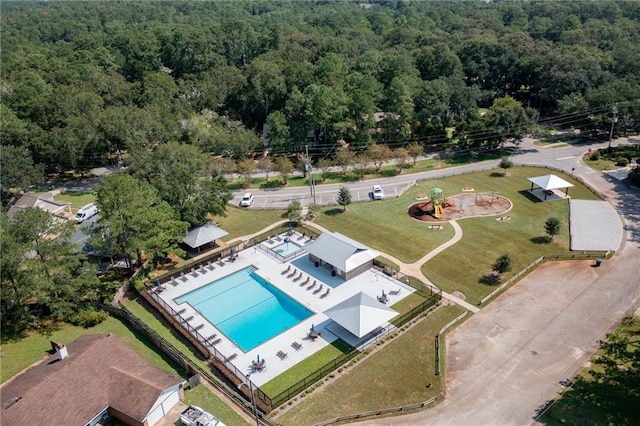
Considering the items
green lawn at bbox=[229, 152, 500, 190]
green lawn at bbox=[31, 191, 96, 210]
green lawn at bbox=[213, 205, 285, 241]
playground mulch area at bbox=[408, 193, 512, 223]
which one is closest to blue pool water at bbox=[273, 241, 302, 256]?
green lawn at bbox=[213, 205, 285, 241]

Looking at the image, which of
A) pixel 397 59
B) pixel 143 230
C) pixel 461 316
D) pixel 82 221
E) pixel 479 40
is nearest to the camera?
pixel 461 316

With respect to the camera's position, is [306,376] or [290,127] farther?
[290,127]

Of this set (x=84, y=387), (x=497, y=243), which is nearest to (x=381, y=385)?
(x=84, y=387)

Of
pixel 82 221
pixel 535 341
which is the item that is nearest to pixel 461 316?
pixel 535 341

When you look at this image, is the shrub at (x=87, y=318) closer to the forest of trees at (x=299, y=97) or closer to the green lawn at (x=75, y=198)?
the forest of trees at (x=299, y=97)

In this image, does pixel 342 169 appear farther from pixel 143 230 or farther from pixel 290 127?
pixel 143 230

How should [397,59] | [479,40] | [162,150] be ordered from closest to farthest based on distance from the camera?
[162,150] → [397,59] → [479,40]

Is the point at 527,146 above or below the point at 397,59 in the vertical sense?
below
